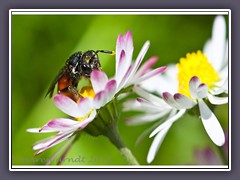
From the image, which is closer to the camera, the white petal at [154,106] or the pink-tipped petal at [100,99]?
the pink-tipped petal at [100,99]

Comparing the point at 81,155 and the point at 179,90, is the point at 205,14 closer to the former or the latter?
the point at 179,90

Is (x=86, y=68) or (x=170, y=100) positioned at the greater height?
(x=86, y=68)

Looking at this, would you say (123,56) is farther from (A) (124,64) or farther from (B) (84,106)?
(B) (84,106)

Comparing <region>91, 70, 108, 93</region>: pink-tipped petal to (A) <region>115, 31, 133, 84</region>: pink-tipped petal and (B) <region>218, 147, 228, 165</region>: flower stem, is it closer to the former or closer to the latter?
(A) <region>115, 31, 133, 84</region>: pink-tipped petal

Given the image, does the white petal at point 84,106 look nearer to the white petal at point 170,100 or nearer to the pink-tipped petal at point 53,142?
the pink-tipped petal at point 53,142

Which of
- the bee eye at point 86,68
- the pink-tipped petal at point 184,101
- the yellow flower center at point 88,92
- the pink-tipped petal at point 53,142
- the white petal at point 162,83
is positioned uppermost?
the bee eye at point 86,68

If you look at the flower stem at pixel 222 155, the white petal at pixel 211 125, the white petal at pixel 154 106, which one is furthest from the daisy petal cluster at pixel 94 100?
the flower stem at pixel 222 155

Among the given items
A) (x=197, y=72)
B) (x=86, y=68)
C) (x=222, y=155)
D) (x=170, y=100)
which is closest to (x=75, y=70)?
(x=86, y=68)
